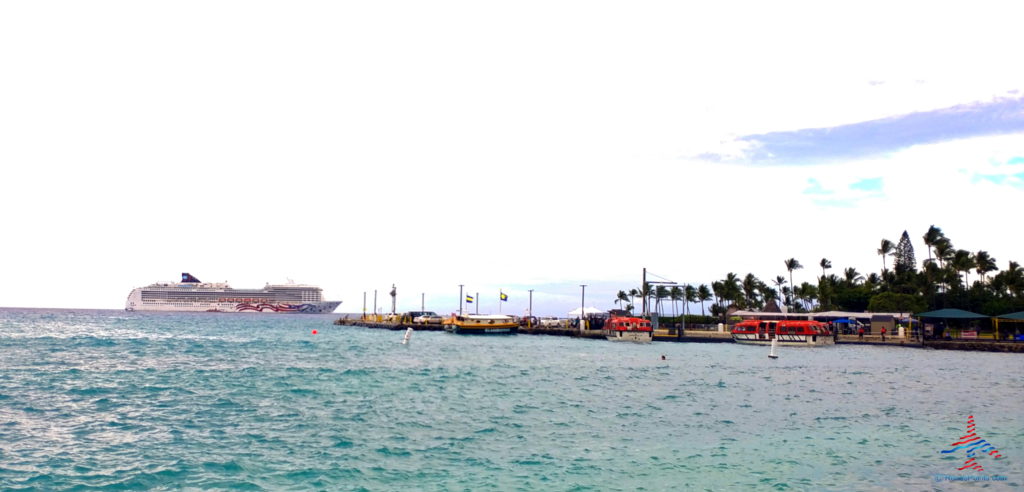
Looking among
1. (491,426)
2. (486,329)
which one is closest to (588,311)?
(486,329)

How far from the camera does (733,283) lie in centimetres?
13725

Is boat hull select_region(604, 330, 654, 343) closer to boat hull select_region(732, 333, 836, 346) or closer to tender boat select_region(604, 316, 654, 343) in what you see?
tender boat select_region(604, 316, 654, 343)

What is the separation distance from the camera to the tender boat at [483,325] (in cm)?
9581

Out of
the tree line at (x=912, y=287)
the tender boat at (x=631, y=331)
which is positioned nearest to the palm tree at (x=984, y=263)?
the tree line at (x=912, y=287)

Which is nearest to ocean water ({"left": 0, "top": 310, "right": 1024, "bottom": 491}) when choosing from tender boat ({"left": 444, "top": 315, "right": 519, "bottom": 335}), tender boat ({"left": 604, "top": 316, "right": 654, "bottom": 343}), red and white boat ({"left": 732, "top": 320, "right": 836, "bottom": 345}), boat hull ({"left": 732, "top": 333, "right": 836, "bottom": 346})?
boat hull ({"left": 732, "top": 333, "right": 836, "bottom": 346})

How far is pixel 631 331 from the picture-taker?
3206 inches

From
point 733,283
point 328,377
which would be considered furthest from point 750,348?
point 733,283

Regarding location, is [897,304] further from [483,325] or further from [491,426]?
[491,426]

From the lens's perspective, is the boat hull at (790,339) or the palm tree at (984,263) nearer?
the boat hull at (790,339)

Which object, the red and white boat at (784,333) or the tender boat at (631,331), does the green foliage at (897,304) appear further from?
the tender boat at (631,331)

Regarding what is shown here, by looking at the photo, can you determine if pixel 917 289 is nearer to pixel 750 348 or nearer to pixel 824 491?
pixel 750 348
